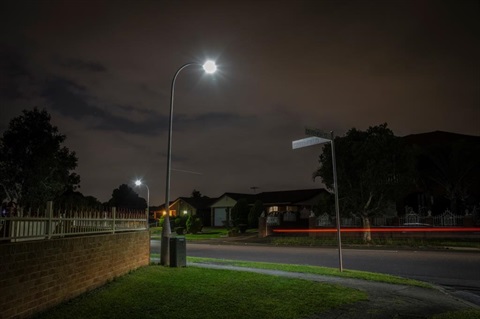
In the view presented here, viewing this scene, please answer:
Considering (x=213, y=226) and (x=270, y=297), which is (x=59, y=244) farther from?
(x=213, y=226)

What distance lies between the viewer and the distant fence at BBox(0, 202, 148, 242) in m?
6.73

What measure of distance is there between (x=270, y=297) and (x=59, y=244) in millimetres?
4363

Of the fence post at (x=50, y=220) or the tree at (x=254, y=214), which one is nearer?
the fence post at (x=50, y=220)

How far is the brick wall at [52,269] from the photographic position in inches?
251

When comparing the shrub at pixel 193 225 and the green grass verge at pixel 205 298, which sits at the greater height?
the shrub at pixel 193 225

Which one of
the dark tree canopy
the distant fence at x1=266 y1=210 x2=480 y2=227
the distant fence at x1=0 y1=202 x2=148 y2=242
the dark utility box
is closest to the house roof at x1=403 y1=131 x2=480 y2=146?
the distant fence at x1=266 y1=210 x2=480 y2=227

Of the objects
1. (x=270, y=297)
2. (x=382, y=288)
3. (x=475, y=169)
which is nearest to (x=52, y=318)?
(x=270, y=297)

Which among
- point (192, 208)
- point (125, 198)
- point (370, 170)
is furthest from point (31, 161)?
point (125, 198)

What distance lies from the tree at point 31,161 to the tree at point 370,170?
763 inches

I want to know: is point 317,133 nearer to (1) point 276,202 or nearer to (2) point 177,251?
(2) point 177,251

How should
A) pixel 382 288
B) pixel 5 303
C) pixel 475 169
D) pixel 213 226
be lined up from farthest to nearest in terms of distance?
pixel 213 226, pixel 475 169, pixel 382 288, pixel 5 303

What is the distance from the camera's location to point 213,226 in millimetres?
62250

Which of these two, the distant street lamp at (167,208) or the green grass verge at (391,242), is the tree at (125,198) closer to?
the green grass verge at (391,242)

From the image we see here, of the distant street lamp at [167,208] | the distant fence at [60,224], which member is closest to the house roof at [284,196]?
the distant street lamp at [167,208]
